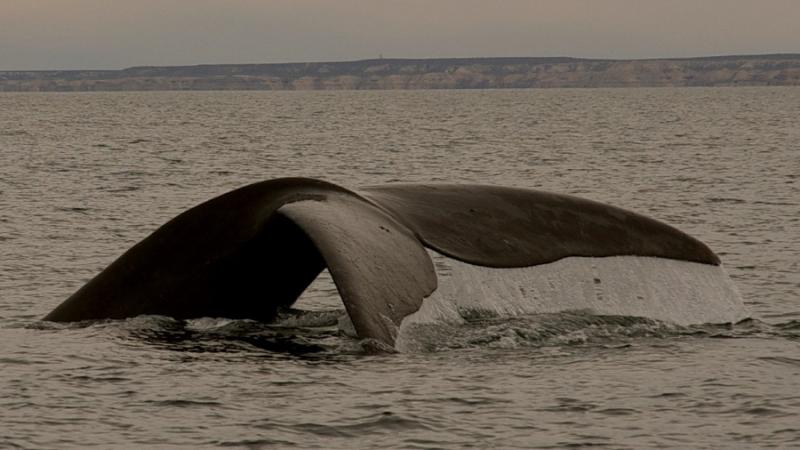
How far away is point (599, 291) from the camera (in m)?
11.1

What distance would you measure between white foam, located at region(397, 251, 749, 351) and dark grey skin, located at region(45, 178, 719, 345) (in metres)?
0.14

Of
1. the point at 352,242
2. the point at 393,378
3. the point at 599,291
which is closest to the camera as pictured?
the point at 352,242

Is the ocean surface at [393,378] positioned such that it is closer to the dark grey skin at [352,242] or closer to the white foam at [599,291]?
the white foam at [599,291]

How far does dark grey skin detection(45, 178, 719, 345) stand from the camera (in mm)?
9102

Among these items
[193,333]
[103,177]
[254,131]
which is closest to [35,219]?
[103,177]

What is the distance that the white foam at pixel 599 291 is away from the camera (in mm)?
10367

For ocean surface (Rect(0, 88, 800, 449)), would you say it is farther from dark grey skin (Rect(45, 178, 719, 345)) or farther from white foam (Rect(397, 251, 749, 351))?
dark grey skin (Rect(45, 178, 719, 345))

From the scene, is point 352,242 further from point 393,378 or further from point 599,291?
point 599,291

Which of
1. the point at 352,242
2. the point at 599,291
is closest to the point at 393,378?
the point at 352,242

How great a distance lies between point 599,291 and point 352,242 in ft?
9.11

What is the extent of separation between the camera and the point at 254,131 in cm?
7944

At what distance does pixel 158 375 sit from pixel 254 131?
69.9 metres

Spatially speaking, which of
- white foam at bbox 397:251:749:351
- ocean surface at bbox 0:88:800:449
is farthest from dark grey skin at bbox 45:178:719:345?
ocean surface at bbox 0:88:800:449

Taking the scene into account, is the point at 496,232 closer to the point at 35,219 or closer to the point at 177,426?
the point at 177,426
